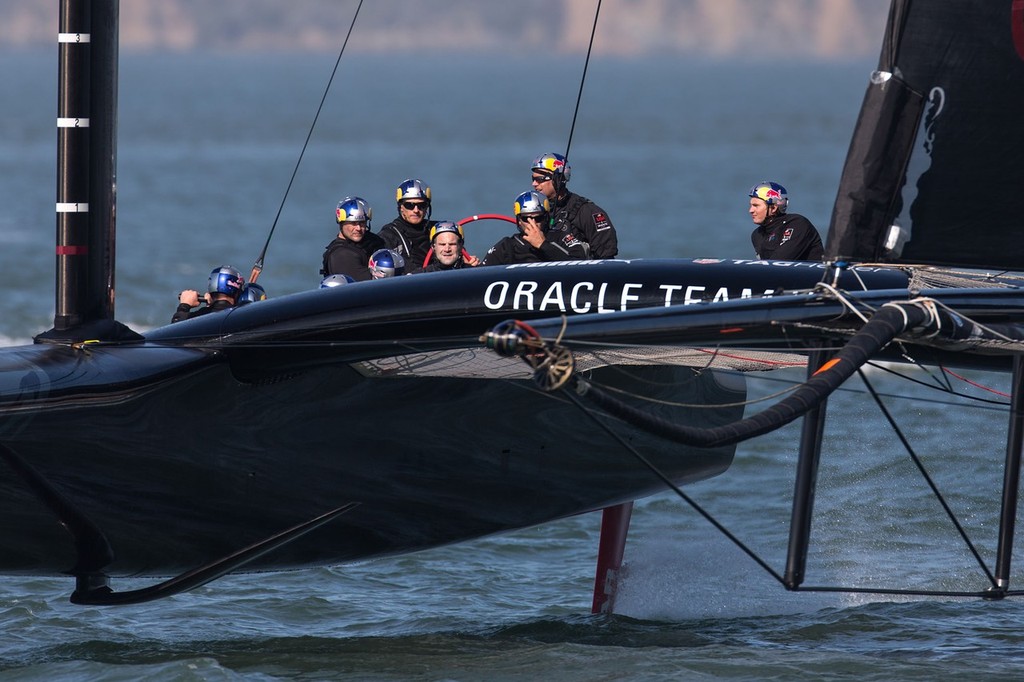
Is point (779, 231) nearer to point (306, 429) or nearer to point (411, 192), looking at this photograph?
point (411, 192)

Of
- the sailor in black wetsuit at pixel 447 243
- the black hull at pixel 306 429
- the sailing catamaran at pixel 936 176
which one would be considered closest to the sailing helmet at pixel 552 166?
the sailor in black wetsuit at pixel 447 243

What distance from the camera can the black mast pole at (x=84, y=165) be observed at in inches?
309

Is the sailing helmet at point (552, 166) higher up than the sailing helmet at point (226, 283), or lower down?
higher up

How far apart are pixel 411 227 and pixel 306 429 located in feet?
8.34

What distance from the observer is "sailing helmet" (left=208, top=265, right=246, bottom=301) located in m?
9.27

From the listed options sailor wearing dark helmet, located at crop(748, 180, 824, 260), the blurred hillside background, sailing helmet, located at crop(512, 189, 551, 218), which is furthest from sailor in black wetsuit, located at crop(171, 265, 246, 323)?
the blurred hillside background

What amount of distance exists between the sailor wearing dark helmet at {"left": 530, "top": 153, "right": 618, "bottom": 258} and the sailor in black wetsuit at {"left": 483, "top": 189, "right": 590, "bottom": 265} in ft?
2.20

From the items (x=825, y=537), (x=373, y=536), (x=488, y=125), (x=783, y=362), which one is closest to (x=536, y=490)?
(x=373, y=536)

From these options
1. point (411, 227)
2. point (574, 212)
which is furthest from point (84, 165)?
point (574, 212)

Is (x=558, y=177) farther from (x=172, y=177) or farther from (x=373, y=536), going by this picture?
(x=172, y=177)

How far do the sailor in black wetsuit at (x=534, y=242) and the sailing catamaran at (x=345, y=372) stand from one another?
33.9 inches

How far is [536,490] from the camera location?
9.26 metres

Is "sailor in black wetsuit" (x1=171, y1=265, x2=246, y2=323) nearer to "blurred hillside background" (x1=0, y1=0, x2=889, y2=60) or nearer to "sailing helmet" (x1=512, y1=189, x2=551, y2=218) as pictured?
"sailing helmet" (x1=512, y1=189, x2=551, y2=218)

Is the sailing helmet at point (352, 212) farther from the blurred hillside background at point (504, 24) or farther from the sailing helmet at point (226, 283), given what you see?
the blurred hillside background at point (504, 24)
